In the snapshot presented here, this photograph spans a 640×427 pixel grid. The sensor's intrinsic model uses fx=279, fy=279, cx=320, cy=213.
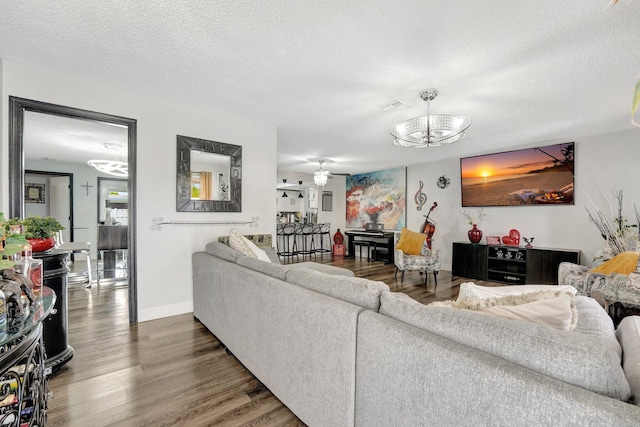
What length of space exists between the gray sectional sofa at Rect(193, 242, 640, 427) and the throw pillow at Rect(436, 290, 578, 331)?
12cm

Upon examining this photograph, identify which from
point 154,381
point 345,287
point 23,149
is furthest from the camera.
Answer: point 23,149

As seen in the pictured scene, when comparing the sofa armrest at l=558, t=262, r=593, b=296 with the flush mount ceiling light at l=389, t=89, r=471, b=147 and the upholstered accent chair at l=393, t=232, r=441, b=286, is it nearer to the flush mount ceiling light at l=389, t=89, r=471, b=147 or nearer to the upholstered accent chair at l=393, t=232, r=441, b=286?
the upholstered accent chair at l=393, t=232, r=441, b=286

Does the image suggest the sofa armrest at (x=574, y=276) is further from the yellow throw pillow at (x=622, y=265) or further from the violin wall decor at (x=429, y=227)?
the violin wall decor at (x=429, y=227)

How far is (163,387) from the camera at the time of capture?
1.89m

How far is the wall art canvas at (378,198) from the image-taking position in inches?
279

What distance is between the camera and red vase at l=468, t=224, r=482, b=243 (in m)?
5.32

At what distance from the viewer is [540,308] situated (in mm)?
1006

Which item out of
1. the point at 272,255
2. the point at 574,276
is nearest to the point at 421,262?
the point at 574,276

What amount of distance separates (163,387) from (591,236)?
586cm

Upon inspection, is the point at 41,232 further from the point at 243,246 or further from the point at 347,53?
the point at 347,53

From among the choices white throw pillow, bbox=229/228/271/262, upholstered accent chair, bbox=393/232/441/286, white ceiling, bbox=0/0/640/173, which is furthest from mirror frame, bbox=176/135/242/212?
upholstered accent chair, bbox=393/232/441/286

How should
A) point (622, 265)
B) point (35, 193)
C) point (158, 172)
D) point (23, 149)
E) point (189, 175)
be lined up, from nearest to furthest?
point (23, 149)
point (622, 265)
point (158, 172)
point (189, 175)
point (35, 193)

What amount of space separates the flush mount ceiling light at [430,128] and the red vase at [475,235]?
300cm

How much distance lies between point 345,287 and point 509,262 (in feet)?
16.3
